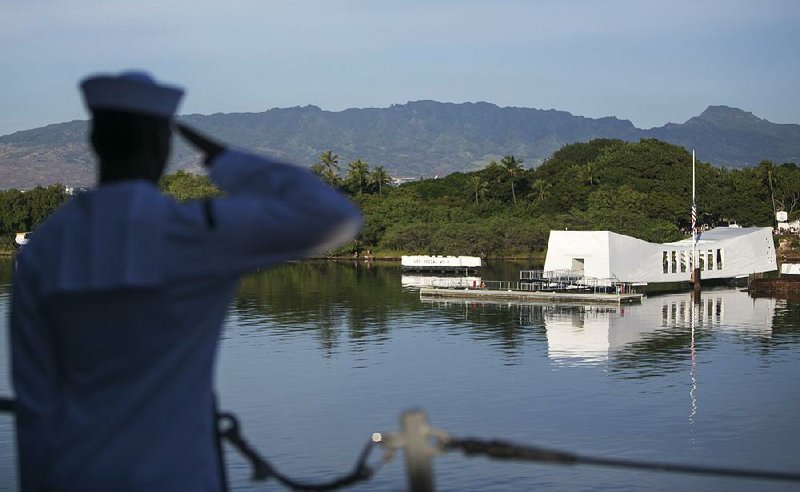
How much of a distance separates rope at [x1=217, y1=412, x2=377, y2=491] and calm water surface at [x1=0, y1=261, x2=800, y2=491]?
11.8m

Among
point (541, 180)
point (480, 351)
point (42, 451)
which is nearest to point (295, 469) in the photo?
point (480, 351)

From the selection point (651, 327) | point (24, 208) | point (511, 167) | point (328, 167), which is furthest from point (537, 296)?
point (24, 208)

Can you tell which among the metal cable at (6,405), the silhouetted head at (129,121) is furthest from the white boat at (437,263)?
the silhouetted head at (129,121)

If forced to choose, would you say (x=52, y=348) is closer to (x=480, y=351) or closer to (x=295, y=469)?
(x=295, y=469)

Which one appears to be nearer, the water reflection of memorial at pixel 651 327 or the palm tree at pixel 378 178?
the water reflection of memorial at pixel 651 327

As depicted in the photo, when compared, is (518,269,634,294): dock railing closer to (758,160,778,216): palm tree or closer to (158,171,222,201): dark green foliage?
(158,171,222,201): dark green foliage

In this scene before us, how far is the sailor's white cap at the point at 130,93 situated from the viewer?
169 centimetres

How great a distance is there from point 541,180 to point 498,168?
15.7 ft

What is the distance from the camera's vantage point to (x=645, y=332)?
3297 centimetres

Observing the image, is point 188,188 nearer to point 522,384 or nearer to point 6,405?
point 522,384

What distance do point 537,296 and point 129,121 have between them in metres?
40.0

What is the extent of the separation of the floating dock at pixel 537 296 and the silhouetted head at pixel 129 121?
39096 millimetres

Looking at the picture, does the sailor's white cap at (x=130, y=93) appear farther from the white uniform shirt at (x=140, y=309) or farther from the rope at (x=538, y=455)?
the rope at (x=538, y=455)

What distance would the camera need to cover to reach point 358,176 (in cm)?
8406
